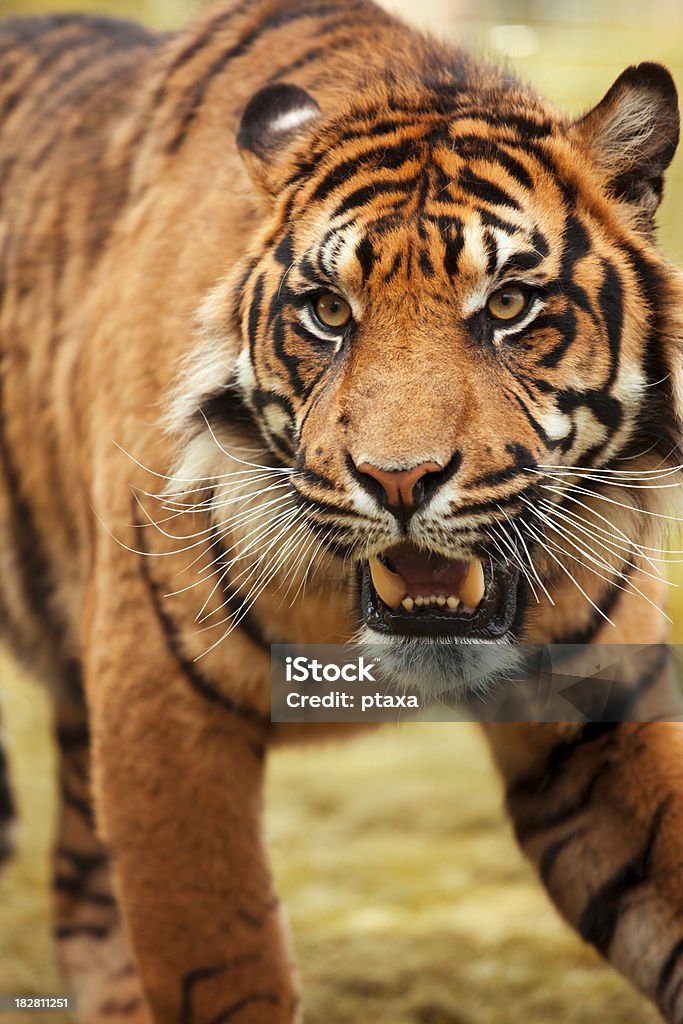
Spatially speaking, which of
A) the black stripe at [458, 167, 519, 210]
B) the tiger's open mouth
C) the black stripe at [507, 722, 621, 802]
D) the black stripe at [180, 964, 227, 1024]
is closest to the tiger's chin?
the tiger's open mouth

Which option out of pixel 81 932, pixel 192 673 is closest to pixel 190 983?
pixel 192 673

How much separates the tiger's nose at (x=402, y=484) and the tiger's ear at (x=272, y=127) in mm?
372

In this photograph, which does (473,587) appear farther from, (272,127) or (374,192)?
(272,127)

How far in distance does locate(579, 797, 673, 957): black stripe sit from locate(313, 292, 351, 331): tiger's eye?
0.60 m

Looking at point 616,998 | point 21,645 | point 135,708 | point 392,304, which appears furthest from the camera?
point 21,645

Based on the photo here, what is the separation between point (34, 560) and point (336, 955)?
743mm

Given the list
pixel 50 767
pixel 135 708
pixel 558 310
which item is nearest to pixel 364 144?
pixel 558 310

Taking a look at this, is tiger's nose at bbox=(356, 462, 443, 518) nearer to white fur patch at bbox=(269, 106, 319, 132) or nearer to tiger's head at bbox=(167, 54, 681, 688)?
tiger's head at bbox=(167, 54, 681, 688)

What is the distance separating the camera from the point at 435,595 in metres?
1.32

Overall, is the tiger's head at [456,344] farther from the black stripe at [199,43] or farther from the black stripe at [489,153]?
the black stripe at [199,43]

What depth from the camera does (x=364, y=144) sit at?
140cm

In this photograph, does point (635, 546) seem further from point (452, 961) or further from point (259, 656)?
point (452, 961)

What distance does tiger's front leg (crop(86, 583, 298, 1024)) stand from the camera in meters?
1.53

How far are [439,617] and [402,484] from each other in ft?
0.63
